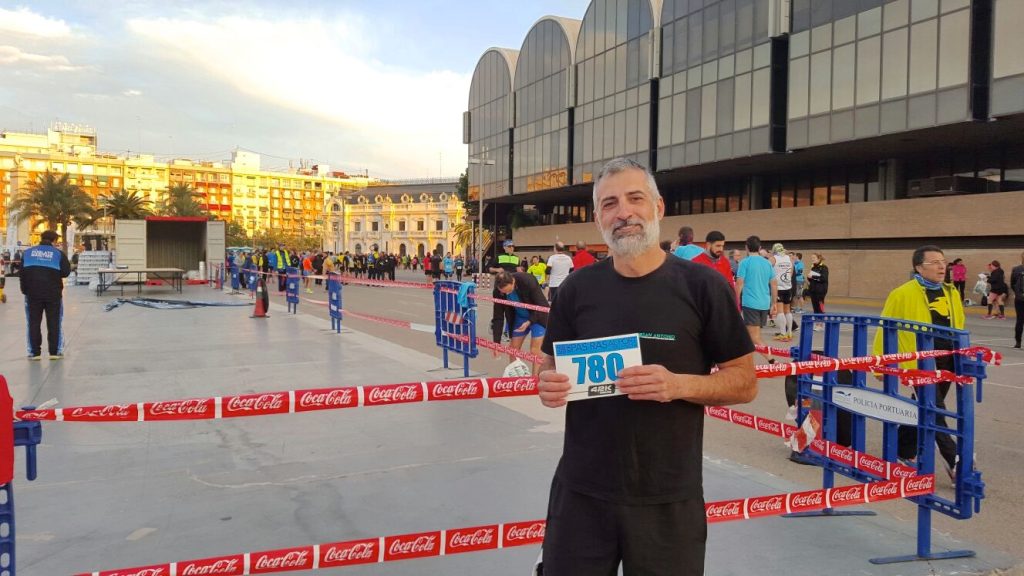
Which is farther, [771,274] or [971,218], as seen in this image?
[971,218]

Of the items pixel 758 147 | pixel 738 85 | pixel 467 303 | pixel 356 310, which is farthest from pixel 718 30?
pixel 467 303

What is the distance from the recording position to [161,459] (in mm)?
5414

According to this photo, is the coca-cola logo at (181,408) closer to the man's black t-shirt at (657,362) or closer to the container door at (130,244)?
the man's black t-shirt at (657,362)

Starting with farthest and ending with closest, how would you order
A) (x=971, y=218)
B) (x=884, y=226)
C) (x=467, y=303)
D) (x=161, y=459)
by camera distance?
(x=884, y=226)
(x=971, y=218)
(x=467, y=303)
(x=161, y=459)

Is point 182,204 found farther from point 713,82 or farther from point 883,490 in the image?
point 883,490

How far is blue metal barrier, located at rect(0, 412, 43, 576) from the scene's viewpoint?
2465mm

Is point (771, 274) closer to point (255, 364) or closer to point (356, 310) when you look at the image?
point (255, 364)

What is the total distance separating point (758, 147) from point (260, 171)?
150 metres

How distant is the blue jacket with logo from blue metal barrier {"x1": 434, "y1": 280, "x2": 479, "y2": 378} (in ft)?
17.8

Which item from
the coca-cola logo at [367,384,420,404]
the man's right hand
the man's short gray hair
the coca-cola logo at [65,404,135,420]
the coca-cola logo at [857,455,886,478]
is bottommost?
the coca-cola logo at [857,455,886,478]

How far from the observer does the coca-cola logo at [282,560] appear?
2805 millimetres

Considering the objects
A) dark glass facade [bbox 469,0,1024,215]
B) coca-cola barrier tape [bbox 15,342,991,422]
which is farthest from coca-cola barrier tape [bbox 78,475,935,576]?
dark glass facade [bbox 469,0,1024,215]

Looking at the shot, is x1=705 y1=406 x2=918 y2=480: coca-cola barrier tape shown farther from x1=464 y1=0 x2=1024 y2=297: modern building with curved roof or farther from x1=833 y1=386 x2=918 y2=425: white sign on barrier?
x1=464 y1=0 x2=1024 y2=297: modern building with curved roof

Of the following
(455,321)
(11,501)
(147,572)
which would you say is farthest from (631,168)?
(455,321)
